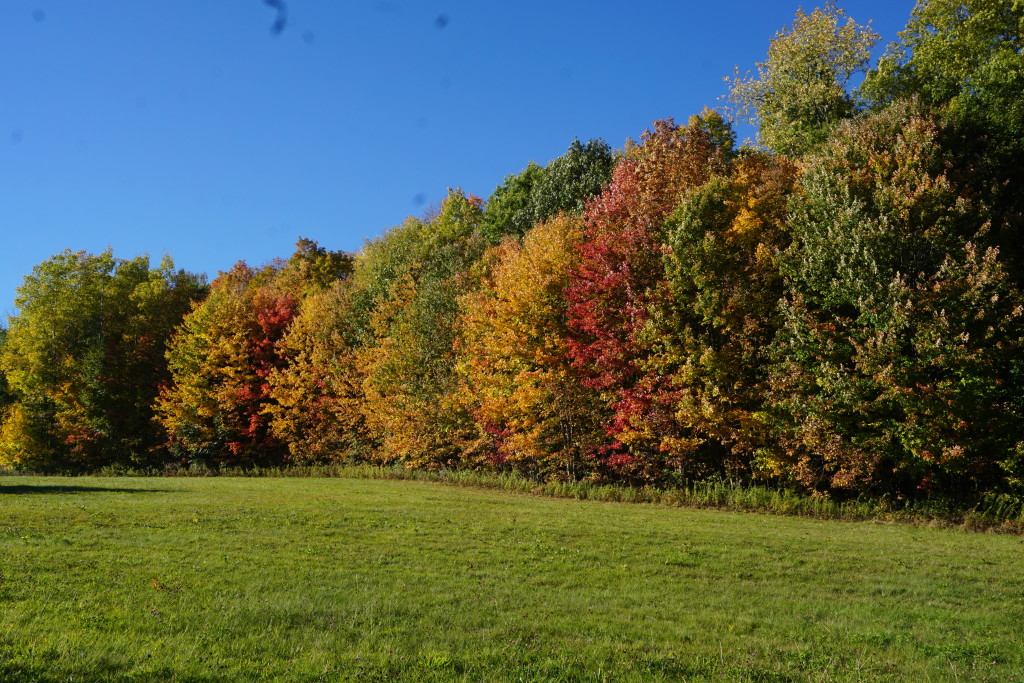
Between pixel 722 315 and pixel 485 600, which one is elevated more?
pixel 722 315

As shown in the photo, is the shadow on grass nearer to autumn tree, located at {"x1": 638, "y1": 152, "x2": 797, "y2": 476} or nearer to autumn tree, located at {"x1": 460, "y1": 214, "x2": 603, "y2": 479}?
autumn tree, located at {"x1": 460, "y1": 214, "x2": 603, "y2": 479}

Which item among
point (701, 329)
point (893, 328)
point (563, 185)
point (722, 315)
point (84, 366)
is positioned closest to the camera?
point (893, 328)

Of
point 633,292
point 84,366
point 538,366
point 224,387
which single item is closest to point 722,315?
point 633,292

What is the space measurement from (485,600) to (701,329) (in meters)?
20.0

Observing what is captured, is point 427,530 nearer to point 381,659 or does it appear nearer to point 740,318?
point 381,659

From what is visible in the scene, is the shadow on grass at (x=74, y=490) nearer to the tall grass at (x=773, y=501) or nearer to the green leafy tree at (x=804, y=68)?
the tall grass at (x=773, y=501)

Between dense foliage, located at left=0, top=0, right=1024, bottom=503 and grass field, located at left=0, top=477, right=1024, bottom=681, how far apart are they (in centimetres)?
603

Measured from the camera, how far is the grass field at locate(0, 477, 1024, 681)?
7500 millimetres

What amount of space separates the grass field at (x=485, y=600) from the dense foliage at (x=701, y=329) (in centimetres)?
603

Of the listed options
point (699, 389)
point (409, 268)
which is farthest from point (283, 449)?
point (699, 389)

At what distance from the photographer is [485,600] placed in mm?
10133

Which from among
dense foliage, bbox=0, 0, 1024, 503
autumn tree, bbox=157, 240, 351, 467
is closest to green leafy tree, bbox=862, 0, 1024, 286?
dense foliage, bbox=0, 0, 1024, 503

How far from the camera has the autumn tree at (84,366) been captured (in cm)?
5278

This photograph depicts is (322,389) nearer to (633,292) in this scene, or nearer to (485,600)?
(633,292)
